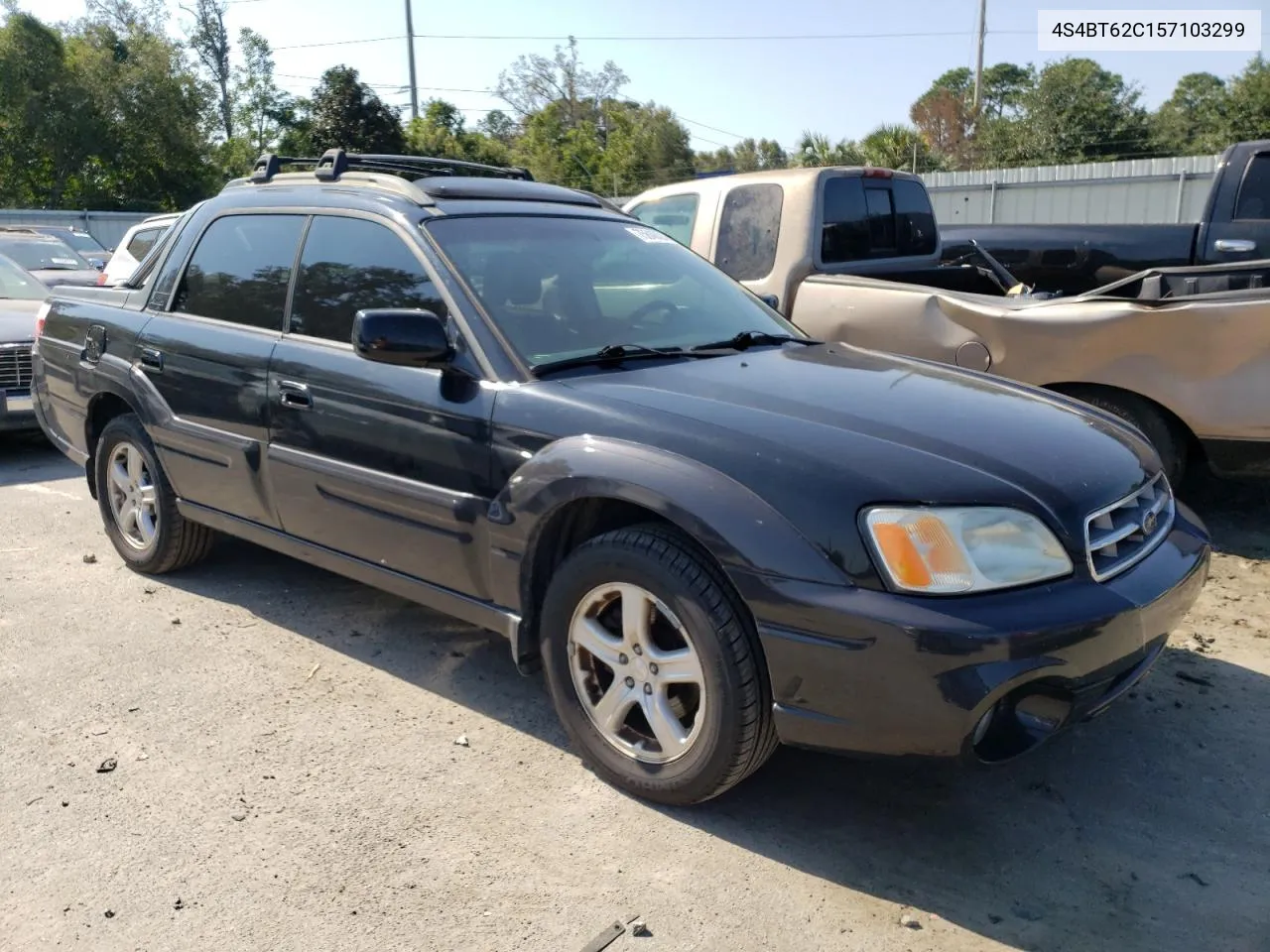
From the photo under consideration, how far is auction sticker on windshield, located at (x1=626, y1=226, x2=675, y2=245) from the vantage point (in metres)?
4.29

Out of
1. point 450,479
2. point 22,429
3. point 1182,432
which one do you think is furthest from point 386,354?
point 22,429

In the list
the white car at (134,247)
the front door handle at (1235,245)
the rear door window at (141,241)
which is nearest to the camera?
the front door handle at (1235,245)

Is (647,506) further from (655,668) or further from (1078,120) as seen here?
(1078,120)

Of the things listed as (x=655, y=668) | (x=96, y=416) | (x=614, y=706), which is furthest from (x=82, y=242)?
(x=655, y=668)

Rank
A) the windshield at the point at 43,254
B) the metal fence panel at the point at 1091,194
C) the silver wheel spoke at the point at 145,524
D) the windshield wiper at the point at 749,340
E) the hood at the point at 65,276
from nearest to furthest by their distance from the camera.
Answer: the windshield wiper at the point at 749,340 < the silver wheel spoke at the point at 145,524 < the hood at the point at 65,276 < the windshield at the point at 43,254 < the metal fence panel at the point at 1091,194

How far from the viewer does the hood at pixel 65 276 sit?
11305mm

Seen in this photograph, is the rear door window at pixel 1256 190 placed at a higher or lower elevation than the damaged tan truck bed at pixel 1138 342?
higher

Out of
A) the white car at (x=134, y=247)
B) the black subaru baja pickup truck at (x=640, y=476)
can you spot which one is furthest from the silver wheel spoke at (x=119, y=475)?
the white car at (x=134, y=247)

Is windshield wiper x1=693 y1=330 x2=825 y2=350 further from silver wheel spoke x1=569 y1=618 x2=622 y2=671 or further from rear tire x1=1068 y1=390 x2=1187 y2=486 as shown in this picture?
rear tire x1=1068 y1=390 x2=1187 y2=486

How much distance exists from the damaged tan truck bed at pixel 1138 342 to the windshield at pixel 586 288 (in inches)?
58.7

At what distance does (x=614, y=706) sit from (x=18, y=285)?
26.8 ft

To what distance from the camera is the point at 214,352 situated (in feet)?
13.9

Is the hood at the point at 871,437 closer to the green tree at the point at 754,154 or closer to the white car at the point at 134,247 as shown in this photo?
the white car at the point at 134,247

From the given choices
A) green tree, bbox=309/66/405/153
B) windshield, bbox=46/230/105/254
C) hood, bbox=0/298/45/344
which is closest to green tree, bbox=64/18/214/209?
green tree, bbox=309/66/405/153
